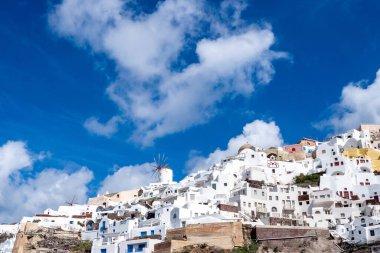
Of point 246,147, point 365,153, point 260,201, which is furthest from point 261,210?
point 246,147

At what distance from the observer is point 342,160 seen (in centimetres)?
6038

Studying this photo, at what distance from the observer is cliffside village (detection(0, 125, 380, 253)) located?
48.0 metres

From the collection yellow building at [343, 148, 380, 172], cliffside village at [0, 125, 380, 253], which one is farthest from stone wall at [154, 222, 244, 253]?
yellow building at [343, 148, 380, 172]

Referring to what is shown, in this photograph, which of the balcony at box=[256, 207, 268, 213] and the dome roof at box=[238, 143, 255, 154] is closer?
the balcony at box=[256, 207, 268, 213]

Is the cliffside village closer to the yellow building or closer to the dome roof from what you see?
the yellow building

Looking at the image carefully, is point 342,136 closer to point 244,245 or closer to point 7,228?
point 244,245

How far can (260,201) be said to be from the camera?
178 feet

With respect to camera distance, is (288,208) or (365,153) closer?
(288,208)

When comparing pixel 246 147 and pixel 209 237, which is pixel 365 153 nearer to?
pixel 246 147

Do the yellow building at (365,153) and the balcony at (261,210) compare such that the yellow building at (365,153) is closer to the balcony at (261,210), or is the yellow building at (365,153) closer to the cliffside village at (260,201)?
the cliffside village at (260,201)

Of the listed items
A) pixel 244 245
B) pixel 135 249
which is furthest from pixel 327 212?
pixel 135 249

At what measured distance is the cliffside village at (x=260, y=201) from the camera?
157 ft

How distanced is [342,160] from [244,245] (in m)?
22.3

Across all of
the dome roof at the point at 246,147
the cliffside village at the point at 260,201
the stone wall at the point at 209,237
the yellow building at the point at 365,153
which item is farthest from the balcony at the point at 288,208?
the dome roof at the point at 246,147
